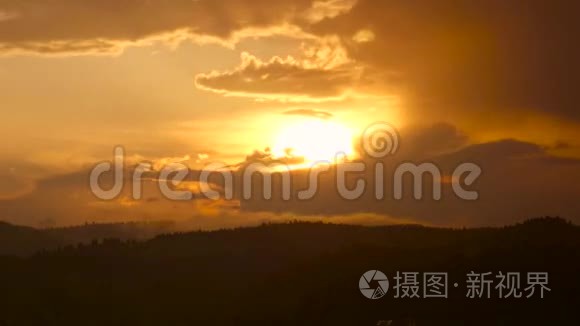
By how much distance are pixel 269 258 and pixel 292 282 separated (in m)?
9.07

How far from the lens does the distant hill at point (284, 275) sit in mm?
56594

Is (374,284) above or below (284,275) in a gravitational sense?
below

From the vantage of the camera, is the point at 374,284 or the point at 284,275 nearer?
the point at 374,284

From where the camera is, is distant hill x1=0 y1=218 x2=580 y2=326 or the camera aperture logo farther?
the camera aperture logo

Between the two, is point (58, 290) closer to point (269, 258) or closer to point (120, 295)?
point (120, 295)

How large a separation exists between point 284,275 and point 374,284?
17601 mm

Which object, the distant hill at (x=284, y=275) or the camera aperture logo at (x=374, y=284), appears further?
the camera aperture logo at (x=374, y=284)

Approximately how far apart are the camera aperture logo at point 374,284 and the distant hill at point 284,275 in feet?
1.59

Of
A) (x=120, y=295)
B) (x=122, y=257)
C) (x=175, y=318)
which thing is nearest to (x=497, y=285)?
(x=175, y=318)

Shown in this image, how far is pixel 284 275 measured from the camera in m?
77.4

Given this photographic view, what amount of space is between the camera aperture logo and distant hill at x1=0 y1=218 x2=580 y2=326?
1.59ft

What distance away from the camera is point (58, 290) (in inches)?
3031

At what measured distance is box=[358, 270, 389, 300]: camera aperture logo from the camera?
2331 inches

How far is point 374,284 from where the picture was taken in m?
60.8
